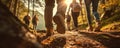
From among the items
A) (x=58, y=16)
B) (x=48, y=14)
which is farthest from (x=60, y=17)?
(x=48, y=14)

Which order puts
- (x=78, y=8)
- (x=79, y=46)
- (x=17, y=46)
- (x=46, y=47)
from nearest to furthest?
(x=17, y=46)
(x=46, y=47)
(x=79, y=46)
(x=78, y=8)

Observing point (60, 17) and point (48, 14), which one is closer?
point (60, 17)

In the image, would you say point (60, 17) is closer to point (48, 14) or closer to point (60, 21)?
point (60, 21)

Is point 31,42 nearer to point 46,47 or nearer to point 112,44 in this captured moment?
point 46,47

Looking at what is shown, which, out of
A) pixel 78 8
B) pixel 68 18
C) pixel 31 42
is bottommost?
pixel 68 18

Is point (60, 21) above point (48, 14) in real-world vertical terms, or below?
below

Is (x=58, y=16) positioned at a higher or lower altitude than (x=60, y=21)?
higher

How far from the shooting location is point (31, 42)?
1119mm

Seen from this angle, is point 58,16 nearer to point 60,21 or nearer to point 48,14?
point 60,21

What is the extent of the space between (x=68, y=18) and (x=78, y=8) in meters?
3.40

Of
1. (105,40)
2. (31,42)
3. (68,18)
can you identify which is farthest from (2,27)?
(68,18)

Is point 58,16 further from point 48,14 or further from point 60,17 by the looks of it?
point 48,14

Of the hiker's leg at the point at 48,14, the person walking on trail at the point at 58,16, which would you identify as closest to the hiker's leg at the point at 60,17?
the person walking on trail at the point at 58,16

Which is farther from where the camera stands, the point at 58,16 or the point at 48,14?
the point at 48,14
